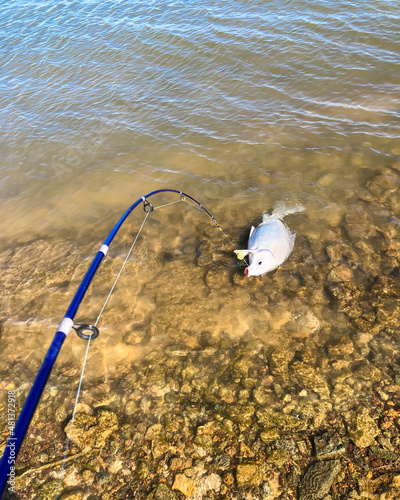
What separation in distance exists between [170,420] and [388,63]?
1207 cm

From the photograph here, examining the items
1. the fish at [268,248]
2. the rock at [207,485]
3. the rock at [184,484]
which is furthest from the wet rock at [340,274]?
the rock at [184,484]

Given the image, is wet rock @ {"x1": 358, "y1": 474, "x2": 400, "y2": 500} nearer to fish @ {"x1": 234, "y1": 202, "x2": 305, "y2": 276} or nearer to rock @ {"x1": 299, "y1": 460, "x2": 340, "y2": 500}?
rock @ {"x1": 299, "y1": 460, "x2": 340, "y2": 500}

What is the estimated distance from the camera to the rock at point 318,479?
3.68m

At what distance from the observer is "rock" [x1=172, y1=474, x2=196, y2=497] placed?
12.6 ft

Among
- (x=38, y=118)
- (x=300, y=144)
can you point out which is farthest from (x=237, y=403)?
(x=38, y=118)

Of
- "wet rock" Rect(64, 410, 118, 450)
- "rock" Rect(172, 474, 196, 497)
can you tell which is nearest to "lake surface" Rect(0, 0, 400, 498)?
"wet rock" Rect(64, 410, 118, 450)

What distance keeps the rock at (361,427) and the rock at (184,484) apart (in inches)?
76.2

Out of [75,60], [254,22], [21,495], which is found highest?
[254,22]

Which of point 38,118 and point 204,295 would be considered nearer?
point 204,295

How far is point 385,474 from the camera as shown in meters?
3.72

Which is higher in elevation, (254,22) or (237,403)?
(254,22)

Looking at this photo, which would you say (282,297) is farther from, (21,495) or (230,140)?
(230,140)

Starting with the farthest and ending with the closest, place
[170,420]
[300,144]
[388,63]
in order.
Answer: [388,63] → [300,144] → [170,420]

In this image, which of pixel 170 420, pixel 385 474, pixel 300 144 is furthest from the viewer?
pixel 300 144
